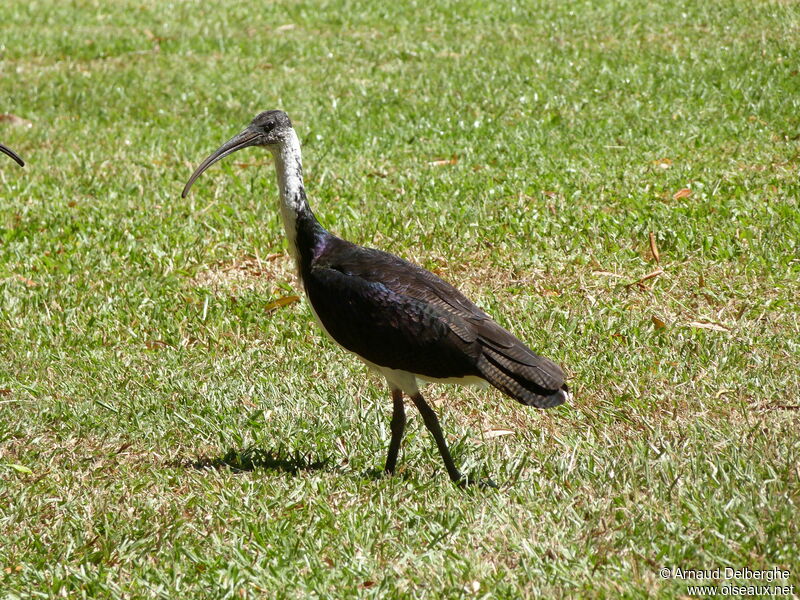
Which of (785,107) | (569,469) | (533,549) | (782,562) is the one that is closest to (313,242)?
(569,469)

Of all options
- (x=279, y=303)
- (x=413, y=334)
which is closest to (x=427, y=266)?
→ (x=279, y=303)

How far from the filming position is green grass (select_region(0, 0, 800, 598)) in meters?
4.00

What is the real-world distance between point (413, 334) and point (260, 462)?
3.21ft

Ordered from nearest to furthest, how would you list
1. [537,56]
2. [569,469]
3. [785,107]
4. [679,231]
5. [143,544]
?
[143,544], [569,469], [679,231], [785,107], [537,56]

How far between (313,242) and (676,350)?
6.75 ft

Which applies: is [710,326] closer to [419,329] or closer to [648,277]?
[648,277]

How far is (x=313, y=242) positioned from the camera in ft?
16.5

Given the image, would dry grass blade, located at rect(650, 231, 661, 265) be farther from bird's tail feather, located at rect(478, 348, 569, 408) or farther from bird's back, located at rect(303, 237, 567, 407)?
bird's tail feather, located at rect(478, 348, 569, 408)

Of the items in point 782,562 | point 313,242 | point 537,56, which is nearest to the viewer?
point 782,562

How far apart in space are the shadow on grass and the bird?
40 centimetres

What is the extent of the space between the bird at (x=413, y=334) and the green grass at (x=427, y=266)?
0.37m

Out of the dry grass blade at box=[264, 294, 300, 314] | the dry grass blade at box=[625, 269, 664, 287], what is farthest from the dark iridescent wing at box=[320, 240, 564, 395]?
the dry grass blade at box=[625, 269, 664, 287]

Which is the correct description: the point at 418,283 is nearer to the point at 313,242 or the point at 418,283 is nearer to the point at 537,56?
the point at 313,242

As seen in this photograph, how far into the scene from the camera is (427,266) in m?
7.07
